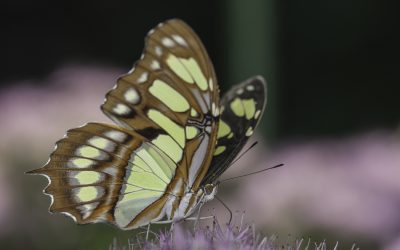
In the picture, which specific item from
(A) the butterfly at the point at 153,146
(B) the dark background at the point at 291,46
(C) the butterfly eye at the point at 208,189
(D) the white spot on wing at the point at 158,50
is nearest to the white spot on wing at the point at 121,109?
(A) the butterfly at the point at 153,146

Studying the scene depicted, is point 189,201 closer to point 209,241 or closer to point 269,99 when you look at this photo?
point 209,241

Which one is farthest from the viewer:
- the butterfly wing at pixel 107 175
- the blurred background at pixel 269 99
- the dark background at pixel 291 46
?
the dark background at pixel 291 46

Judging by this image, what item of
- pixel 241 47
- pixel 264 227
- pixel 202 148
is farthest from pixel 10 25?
pixel 202 148

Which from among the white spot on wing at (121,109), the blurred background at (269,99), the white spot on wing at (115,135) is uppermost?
the white spot on wing at (121,109)

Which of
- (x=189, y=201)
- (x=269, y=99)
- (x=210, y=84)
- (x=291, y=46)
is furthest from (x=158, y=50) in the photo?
(x=291, y=46)

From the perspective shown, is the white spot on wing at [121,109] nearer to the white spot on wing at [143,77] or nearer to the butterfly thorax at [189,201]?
the white spot on wing at [143,77]

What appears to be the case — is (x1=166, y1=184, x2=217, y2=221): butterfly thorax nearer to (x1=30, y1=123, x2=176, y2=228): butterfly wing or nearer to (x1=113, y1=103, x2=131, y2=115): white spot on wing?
(x1=30, y1=123, x2=176, y2=228): butterfly wing

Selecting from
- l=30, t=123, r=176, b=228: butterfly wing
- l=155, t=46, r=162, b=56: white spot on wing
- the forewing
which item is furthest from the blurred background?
l=155, t=46, r=162, b=56: white spot on wing
